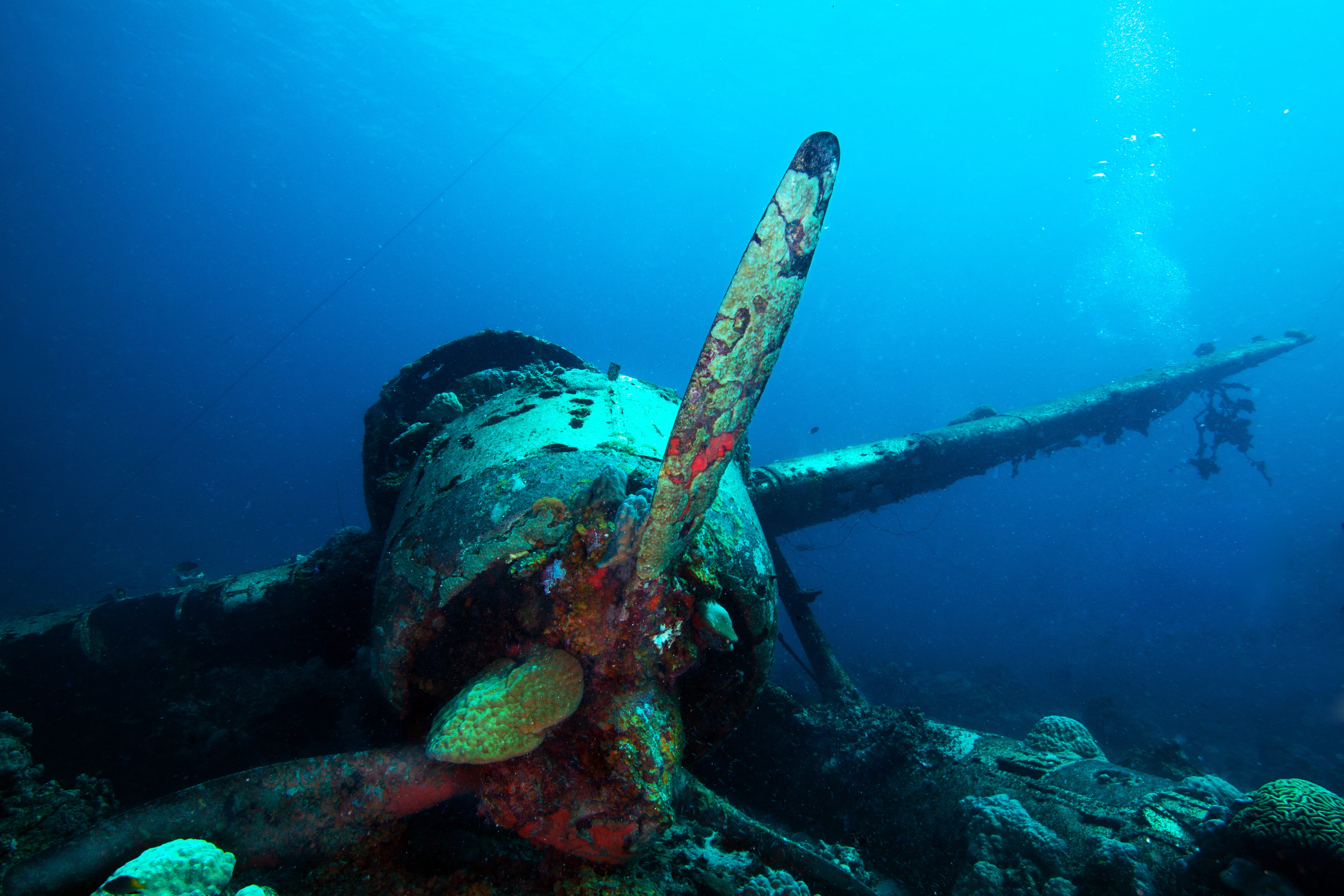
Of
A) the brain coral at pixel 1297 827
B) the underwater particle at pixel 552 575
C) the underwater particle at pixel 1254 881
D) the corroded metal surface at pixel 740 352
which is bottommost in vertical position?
the underwater particle at pixel 1254 881

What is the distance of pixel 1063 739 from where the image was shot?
3770mm

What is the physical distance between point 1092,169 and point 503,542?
5093 inches

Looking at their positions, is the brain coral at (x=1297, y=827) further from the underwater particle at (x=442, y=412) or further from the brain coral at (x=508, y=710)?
the underwater particle at (x=442, y=412)

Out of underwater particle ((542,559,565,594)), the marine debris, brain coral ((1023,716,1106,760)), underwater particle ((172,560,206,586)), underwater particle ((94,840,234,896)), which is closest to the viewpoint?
underwater particle ((94,840,234,896))

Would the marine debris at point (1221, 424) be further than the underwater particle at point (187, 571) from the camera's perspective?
Yes

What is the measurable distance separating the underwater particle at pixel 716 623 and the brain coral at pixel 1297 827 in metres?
2.47

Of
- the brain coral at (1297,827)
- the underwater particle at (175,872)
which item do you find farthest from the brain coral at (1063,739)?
the underwater particle at (175,872)

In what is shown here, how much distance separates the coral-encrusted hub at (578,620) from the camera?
1781mm

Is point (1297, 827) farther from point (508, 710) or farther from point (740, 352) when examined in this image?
point (508, 710)

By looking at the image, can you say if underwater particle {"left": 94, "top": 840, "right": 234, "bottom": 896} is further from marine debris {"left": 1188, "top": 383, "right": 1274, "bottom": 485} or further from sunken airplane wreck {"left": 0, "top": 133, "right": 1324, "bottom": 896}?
marine debris {"left": 1188, "top": 383, "right": 1274, "bottom": 485}

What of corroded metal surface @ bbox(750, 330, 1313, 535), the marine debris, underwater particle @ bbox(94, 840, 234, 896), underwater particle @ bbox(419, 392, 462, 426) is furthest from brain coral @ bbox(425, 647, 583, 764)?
the marine debris

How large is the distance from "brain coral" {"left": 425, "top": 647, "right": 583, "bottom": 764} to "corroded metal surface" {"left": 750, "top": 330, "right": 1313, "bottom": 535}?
3.68 m

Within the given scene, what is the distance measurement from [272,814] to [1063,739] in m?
4.94

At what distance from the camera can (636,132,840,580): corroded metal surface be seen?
1.23 metres
